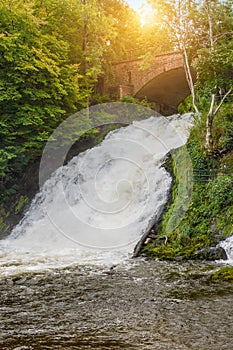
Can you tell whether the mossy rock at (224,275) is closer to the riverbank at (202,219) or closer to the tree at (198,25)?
the riverbank at (202,219)

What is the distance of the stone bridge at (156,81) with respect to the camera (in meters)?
21.7

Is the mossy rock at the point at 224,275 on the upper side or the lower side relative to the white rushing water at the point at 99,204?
lower

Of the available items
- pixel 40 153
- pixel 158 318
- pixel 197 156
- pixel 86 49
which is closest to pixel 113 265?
pixel 158 318

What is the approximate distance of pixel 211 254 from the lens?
823cm

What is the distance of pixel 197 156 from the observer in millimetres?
11383

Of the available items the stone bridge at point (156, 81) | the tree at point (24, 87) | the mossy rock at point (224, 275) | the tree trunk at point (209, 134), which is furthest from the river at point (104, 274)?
the stone bridge at point (156, 81)

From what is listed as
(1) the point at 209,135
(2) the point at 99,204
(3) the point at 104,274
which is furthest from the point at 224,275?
(2) the point at 99,204

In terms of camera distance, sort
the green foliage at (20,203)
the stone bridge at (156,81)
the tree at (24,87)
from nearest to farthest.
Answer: the tree at (24,87) < the green foliage at (20,203) < the stone bridge at (156,81)

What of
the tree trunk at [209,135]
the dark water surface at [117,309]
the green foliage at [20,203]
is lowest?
the dark water surface at [117,309]

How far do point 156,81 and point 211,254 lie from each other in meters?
17.2

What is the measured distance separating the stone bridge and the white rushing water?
5204 millimetres

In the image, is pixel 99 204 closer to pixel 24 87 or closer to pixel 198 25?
pixel 24 87

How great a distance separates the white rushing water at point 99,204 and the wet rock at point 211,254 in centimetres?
188

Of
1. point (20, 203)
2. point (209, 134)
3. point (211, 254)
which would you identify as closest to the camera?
point (211, 254)
